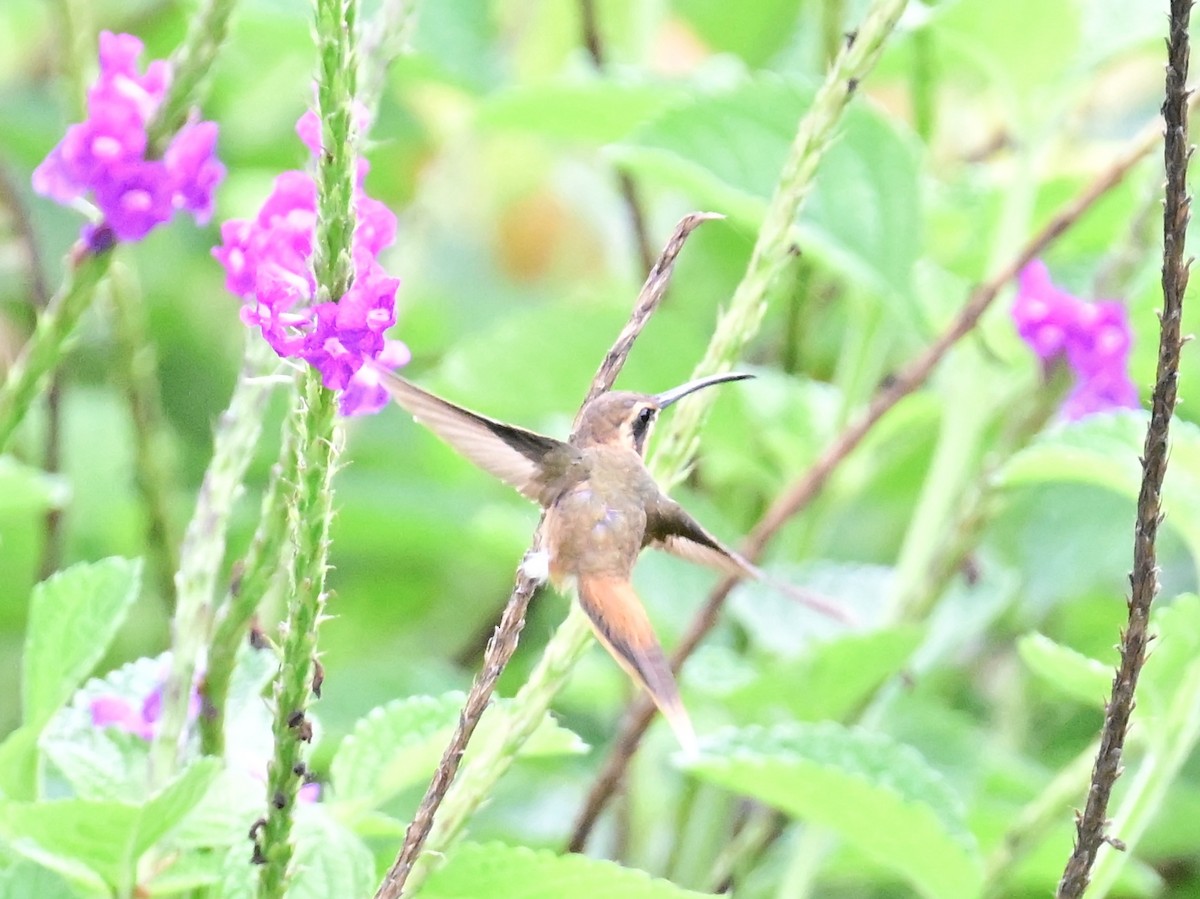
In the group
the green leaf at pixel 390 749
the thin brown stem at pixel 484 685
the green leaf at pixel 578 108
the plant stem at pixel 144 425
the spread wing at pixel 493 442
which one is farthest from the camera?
the green leaf at pixel 578 108

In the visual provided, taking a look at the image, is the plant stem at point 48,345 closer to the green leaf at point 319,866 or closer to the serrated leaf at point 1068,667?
the green leaf at point 319,866

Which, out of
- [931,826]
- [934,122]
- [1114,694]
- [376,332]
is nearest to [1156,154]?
[934,122]

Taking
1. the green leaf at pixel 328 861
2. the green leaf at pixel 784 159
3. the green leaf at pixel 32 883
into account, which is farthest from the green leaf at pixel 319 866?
the green leaf at pixel 784 159

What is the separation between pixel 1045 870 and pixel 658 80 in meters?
0.70

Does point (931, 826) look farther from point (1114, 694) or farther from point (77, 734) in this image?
point (77, 734)

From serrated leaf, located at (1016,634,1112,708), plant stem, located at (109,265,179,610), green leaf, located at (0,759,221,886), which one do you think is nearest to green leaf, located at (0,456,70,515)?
plant stem, located at (109,265,179,610)

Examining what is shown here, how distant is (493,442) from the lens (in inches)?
24.5

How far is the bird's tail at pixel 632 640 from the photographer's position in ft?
1.70

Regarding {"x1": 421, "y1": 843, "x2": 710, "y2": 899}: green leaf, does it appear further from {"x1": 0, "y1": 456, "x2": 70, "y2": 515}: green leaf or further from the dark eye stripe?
{"x1": 0, "y1": 456, "x2": 70, "y2": 515}: green leaf

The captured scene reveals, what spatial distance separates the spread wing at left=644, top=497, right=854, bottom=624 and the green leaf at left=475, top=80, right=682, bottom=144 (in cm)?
52

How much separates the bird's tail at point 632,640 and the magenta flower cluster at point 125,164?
0.28 meters

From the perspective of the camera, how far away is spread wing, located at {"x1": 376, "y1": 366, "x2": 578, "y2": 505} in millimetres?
556

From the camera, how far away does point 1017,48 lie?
1.06 m

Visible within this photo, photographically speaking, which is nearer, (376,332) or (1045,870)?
(376,332)
